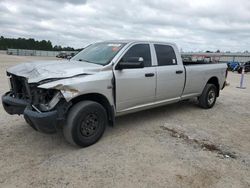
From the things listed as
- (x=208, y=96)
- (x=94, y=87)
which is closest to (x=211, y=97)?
(x=208, y=96)

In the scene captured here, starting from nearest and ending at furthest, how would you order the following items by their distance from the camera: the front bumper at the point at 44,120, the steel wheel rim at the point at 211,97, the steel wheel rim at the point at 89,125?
the front bumper at the point at 44,120, the steel wheel rim at the point at 89,125, the steel wheel rim at the point at 211,97

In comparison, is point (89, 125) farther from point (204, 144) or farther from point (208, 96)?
point (208, 96)

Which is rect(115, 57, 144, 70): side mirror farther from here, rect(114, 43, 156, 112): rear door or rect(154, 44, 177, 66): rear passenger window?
rect(154, 44, 177, 66): rear passenger window

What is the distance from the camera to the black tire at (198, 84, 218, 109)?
689 cm

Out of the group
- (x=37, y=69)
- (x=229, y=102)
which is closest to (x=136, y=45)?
(x=37, y=69)

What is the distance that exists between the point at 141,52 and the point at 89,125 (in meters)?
1.96

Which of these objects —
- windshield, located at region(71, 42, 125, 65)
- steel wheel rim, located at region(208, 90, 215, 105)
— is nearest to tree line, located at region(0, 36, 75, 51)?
steel wheel rim, located at region(208, 90, 215, 105)

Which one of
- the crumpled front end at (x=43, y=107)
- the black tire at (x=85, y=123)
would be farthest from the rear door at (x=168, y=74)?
the crumpled front end at (x=43, y=107)

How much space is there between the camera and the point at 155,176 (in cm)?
329

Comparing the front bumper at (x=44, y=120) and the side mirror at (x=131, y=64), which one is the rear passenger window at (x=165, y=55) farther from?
the front bumper at (x=44, y=120)

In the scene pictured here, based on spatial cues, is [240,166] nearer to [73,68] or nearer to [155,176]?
[155,176]

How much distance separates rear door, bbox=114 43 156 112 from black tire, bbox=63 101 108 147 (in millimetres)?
529

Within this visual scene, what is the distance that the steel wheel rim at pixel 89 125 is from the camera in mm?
3992

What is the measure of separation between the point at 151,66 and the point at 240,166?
254 centimetres
